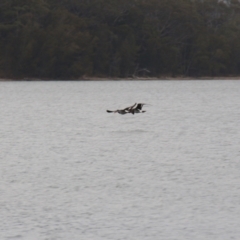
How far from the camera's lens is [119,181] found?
24.2 metres

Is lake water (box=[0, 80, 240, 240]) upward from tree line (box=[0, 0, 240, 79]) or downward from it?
downward

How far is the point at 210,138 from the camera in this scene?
37344 mm

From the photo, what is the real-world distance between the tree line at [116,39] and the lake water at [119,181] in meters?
73.4

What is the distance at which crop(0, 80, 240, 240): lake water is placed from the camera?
60.0 ft

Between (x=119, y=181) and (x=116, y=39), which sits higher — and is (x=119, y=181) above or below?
below

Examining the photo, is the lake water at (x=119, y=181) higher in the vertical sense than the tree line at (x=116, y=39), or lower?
lower

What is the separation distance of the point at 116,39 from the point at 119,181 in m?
104

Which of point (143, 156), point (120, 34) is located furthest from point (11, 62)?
point (143, 156)

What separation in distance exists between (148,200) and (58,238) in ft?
14.6

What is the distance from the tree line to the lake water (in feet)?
241

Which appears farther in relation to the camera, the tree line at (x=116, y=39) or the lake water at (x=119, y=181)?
the tree line at (x=116, y=39)

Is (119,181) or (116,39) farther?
(116,39)

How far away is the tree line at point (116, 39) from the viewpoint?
11806 cm

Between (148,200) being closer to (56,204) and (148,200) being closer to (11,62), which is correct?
(56,204)
